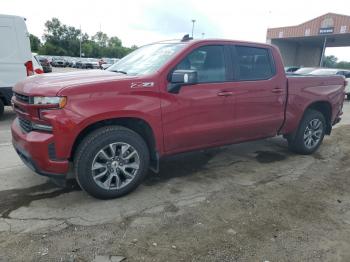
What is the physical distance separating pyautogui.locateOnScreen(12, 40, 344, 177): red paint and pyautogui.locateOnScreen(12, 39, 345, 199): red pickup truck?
1 centimetres

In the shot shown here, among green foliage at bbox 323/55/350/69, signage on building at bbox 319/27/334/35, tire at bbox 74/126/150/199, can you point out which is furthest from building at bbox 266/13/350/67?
tire at bbox 74/126/150/199

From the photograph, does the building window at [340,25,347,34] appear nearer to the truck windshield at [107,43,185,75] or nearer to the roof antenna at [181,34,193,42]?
the roof antenna at [181,34,193,42]

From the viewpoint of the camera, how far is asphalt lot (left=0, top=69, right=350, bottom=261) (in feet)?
9.06

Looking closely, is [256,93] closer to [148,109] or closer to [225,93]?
[225,93]

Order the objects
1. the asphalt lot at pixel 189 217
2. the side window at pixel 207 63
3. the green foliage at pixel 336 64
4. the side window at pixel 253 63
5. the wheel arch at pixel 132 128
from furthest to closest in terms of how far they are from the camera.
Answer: the green foliage at pixel 336 64
the side window at pixel 253 63
the side window at pixel 207 63
the wheel arch at pixel 132 128
the asphalt lot at pixel 189 217

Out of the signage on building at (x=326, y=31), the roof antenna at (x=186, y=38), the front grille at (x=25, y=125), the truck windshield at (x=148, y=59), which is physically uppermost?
the signage on building at (x=326, y=31)

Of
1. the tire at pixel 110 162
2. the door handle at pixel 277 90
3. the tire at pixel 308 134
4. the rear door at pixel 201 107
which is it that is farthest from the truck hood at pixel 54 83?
the tire at pixel 308 134

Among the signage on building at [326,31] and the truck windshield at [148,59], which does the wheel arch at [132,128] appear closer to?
the truck windshield at [148,59]

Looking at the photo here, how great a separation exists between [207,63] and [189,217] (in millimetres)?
2067

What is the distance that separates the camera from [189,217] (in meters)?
3.33

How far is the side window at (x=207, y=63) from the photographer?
4.05 m

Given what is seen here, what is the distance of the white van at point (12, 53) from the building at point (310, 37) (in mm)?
34121

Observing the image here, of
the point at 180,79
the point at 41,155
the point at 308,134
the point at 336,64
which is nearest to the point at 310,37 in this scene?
the point at 308,134

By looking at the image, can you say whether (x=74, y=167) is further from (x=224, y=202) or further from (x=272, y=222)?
(x=272, y=222)
